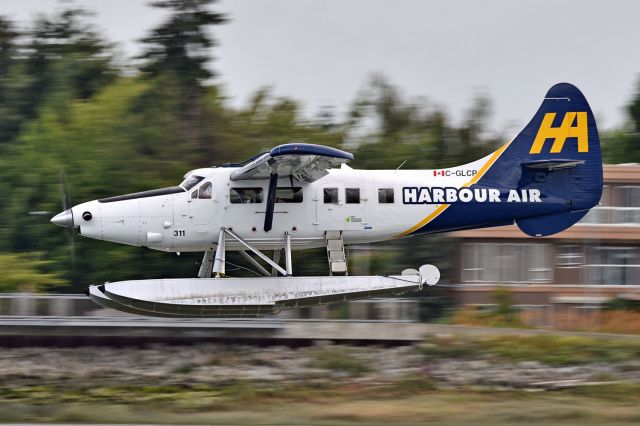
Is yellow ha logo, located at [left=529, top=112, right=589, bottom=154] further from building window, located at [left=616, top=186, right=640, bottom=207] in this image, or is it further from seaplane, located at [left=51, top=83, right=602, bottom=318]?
building window, located at [left=616, top=186, right=640, bottom=207]

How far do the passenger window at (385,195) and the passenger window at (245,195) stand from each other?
2.23 metres

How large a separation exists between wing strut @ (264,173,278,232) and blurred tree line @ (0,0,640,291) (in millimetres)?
5637

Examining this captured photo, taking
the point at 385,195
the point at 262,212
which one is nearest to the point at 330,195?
the point at 385,195

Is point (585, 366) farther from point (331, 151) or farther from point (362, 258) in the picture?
point (362, 258)

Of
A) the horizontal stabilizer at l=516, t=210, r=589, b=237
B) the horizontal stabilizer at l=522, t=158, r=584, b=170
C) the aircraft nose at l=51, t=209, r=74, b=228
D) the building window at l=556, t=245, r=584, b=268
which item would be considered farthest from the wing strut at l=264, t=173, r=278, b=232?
the building window at l=556, t=245, r=584, b=268

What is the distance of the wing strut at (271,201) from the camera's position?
64.2 feet

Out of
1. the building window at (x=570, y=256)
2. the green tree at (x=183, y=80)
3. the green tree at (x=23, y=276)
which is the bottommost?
the green tree at (x=23, y=276)

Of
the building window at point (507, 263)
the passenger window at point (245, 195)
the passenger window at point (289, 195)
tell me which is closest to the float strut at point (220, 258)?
the passenger window at point (245, 195)

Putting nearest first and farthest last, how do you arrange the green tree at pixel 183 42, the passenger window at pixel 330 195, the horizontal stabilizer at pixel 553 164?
the passenger window at pixel 330 195
the horizontal stabilizer at pixel 553 164
the green tree at pixel 183 42

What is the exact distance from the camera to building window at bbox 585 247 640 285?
3306 cm

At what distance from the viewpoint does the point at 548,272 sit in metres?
32.8

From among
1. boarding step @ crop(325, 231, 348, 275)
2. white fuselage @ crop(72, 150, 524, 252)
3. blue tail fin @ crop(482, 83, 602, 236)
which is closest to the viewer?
white fuselage @ crop(72, 150, 524, 252)

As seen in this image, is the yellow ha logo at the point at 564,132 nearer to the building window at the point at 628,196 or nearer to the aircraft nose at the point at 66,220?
the aircraft nose at the point at 66,220

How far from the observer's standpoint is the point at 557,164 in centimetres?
2050
